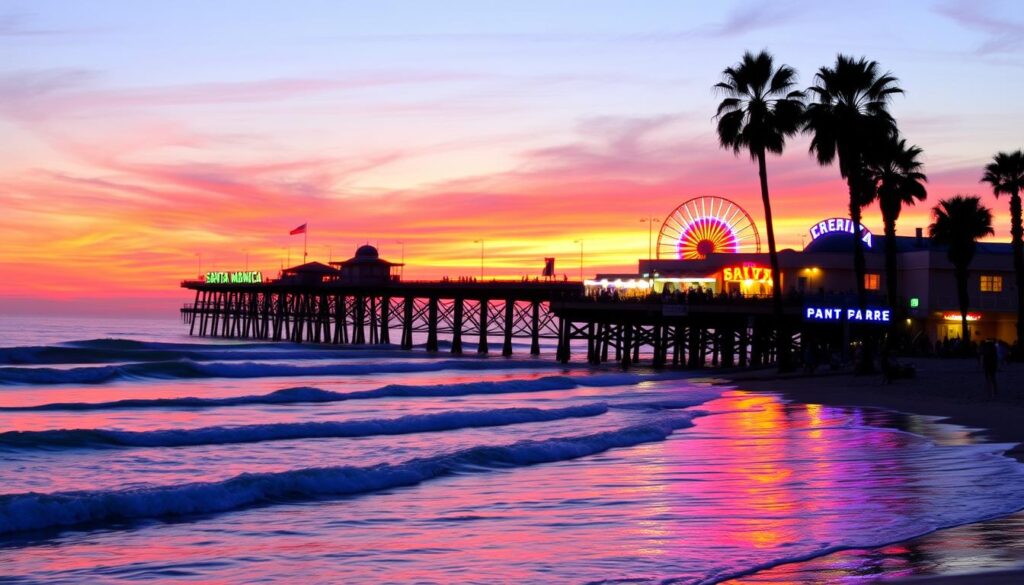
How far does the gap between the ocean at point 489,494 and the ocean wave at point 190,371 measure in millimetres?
13782

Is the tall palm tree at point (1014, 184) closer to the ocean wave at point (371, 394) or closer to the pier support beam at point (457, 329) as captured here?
the ocean wave at point (371, 394)

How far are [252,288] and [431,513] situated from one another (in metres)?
94.6

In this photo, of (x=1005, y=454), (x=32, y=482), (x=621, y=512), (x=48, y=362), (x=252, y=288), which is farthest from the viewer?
(x=252, y=288)

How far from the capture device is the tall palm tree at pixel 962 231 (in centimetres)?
5288

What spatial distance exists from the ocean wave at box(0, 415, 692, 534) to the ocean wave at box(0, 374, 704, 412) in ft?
42.5

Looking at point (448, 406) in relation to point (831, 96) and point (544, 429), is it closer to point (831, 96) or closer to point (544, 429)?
point (544, 429)

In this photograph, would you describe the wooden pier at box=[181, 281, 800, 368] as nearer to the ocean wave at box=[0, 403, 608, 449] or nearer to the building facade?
the building facade

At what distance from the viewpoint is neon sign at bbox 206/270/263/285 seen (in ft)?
353

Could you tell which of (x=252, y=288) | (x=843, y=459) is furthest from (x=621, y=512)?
(x=252, y=288)

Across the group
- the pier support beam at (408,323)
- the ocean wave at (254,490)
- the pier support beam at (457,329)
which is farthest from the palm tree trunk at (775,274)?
the pier support beam at (408,323)

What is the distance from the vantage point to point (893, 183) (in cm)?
4809

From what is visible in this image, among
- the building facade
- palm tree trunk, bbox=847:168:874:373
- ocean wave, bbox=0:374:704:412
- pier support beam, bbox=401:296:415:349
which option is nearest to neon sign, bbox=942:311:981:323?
the building facade

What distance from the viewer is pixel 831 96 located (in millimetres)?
43562

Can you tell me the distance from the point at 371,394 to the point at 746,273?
115 ft
